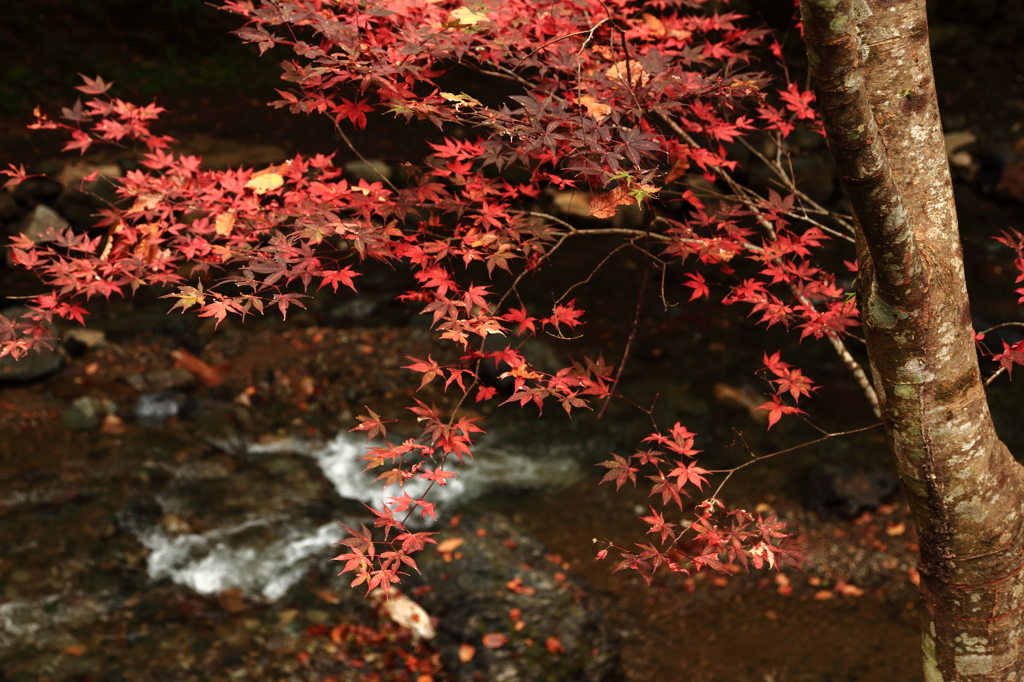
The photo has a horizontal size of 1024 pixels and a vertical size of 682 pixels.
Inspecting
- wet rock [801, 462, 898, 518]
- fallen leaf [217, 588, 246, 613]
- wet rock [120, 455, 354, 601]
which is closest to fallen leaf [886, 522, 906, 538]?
wet rock [801, 462, 898, 518]

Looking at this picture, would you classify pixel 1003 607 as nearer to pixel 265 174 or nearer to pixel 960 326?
pixel 960 326

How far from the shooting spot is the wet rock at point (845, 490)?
18.6ft

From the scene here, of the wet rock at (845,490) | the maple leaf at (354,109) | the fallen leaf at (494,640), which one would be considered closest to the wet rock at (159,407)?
the fallen leaf at (494,640)

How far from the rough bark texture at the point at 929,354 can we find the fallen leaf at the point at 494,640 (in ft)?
8.21

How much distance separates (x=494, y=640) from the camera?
14.9 feet

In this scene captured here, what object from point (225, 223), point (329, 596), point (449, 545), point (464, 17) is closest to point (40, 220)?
point (329, 596)

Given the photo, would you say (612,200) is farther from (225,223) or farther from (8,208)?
(8,208)

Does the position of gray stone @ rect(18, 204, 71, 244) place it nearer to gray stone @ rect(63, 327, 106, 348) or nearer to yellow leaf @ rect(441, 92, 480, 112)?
gray stone @ rect(63, 327, 106, 348)

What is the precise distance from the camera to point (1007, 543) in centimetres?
247

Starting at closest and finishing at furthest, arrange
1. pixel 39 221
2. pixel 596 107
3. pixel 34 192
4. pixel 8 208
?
1. pixel 596 107
2. pixel 39 221
3. pixel 8 208
4. pixel 34 192

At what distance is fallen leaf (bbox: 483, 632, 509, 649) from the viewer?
14.8 feet

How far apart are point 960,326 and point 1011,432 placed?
→ 16.5 ft

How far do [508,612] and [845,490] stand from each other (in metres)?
2.81

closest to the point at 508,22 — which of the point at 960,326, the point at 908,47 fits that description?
the point at 908,47
